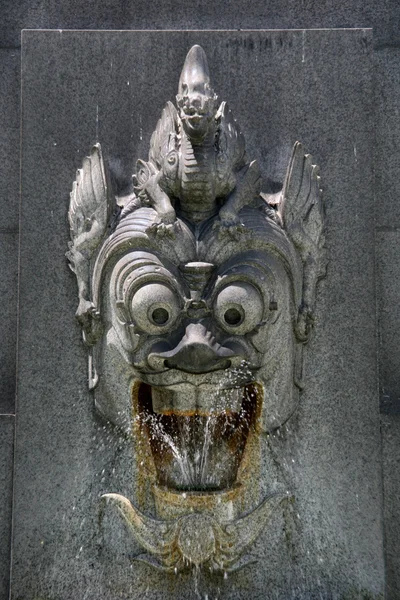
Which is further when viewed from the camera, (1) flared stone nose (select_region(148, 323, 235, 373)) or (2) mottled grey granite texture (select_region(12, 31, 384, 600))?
(2) mottled grey granite texture (select_region(12, 31, 384, 600))

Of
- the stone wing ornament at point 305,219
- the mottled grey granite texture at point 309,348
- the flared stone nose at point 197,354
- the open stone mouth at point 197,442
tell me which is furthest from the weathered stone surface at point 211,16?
the open stone mouth at point 197,442

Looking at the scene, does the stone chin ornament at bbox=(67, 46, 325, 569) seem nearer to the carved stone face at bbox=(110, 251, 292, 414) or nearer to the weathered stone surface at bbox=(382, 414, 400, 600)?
the carved stone face at bbox=(110, 251, 292, 414)

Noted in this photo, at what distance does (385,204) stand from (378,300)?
518 mm

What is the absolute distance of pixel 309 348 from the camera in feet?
15.5

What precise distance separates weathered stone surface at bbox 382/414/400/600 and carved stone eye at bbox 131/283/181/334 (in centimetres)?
137

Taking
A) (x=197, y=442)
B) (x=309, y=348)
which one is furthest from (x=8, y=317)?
(x=309, y=348)

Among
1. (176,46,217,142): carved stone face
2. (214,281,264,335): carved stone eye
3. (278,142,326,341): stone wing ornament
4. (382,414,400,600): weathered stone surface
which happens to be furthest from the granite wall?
(214,281,264,335): carved stone eye

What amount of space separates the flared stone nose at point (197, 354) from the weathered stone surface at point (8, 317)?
1150 millimetres

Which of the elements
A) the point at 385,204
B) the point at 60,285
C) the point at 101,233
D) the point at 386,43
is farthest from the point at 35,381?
the point at 386,43

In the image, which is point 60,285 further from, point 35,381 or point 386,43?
point 386,43

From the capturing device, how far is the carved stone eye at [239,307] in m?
4.29

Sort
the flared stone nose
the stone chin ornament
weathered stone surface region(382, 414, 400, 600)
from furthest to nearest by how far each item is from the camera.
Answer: weathered stone surface region(382, 414, 400, 600) < the stone chin ornament < the flared stone nose

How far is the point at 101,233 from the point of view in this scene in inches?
179

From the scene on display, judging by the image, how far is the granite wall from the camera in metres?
4.98
